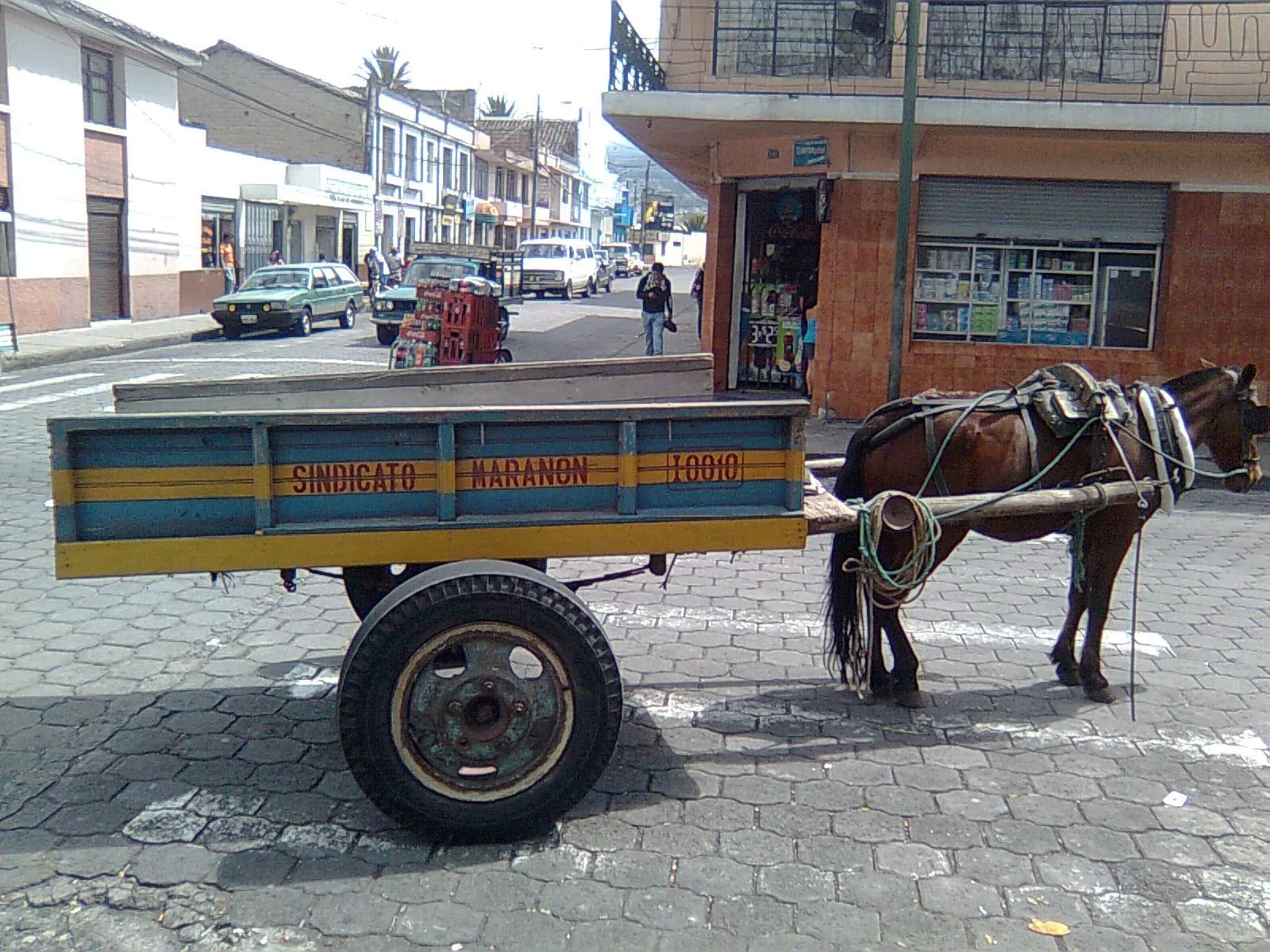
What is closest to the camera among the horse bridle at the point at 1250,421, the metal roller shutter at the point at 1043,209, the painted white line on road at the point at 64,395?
the horse bridle at the point at 1250,421

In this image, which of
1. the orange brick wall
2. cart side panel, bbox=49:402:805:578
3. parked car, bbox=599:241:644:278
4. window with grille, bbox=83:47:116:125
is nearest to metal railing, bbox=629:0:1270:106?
the orange brick wall

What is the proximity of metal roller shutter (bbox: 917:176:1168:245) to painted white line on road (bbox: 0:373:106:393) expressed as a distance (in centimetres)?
1220

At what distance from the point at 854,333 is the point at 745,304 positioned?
220 cm

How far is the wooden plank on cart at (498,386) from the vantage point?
480 cm

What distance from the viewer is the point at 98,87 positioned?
25.3 metres

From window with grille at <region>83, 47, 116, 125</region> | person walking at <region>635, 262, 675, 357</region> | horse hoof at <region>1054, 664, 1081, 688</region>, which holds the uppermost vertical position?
window with grille at <region>83, 47, 116, 125</region>

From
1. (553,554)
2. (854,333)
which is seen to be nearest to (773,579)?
(553,554)

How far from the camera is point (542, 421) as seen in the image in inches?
159

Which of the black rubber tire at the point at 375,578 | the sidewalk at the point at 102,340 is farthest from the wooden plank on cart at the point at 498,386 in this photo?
the sidewalk at the point at 102,340

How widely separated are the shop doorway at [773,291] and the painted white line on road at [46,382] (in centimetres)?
975

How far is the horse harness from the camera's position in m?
5.36

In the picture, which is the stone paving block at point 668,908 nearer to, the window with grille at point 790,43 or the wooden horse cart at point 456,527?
the wooden horse cart at point 456,527

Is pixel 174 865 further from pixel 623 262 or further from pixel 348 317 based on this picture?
pixel 623 262

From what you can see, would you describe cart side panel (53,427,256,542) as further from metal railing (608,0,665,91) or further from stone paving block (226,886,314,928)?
metal railing (608,0,665,91)
